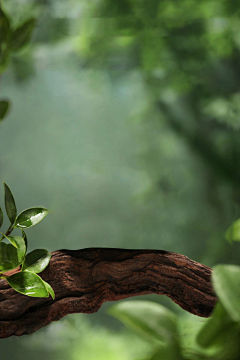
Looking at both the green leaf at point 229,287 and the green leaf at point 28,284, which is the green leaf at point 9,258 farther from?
the green leaf at point 229,287

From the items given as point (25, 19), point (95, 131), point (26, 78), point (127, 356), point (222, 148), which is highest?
point (25, 19)

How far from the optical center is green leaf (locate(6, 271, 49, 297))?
0.59 meters

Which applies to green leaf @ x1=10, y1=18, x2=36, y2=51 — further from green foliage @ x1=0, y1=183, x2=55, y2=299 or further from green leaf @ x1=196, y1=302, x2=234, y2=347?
green leaf @ x1=196, y1=302, x2=234, y2=347

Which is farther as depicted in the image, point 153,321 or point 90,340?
point 90,340

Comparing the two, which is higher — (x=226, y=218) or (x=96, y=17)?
(x=96, y=17)

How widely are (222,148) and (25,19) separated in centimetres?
61

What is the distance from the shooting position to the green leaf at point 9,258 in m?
0.61

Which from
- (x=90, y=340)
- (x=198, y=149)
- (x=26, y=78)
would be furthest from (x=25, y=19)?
(x=90, y=340)

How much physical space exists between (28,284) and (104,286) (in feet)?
0.55

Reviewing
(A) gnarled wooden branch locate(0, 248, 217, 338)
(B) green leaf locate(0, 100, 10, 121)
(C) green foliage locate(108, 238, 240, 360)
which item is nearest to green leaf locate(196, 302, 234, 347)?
(C) green foliage locate(108, 238, 240, 360)

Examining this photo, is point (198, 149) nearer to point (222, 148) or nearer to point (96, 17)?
point (222, 148)

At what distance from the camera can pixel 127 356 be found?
675 mm

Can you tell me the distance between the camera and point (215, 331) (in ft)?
0.69

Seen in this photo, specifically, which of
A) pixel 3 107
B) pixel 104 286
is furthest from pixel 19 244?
pixel 3 107
